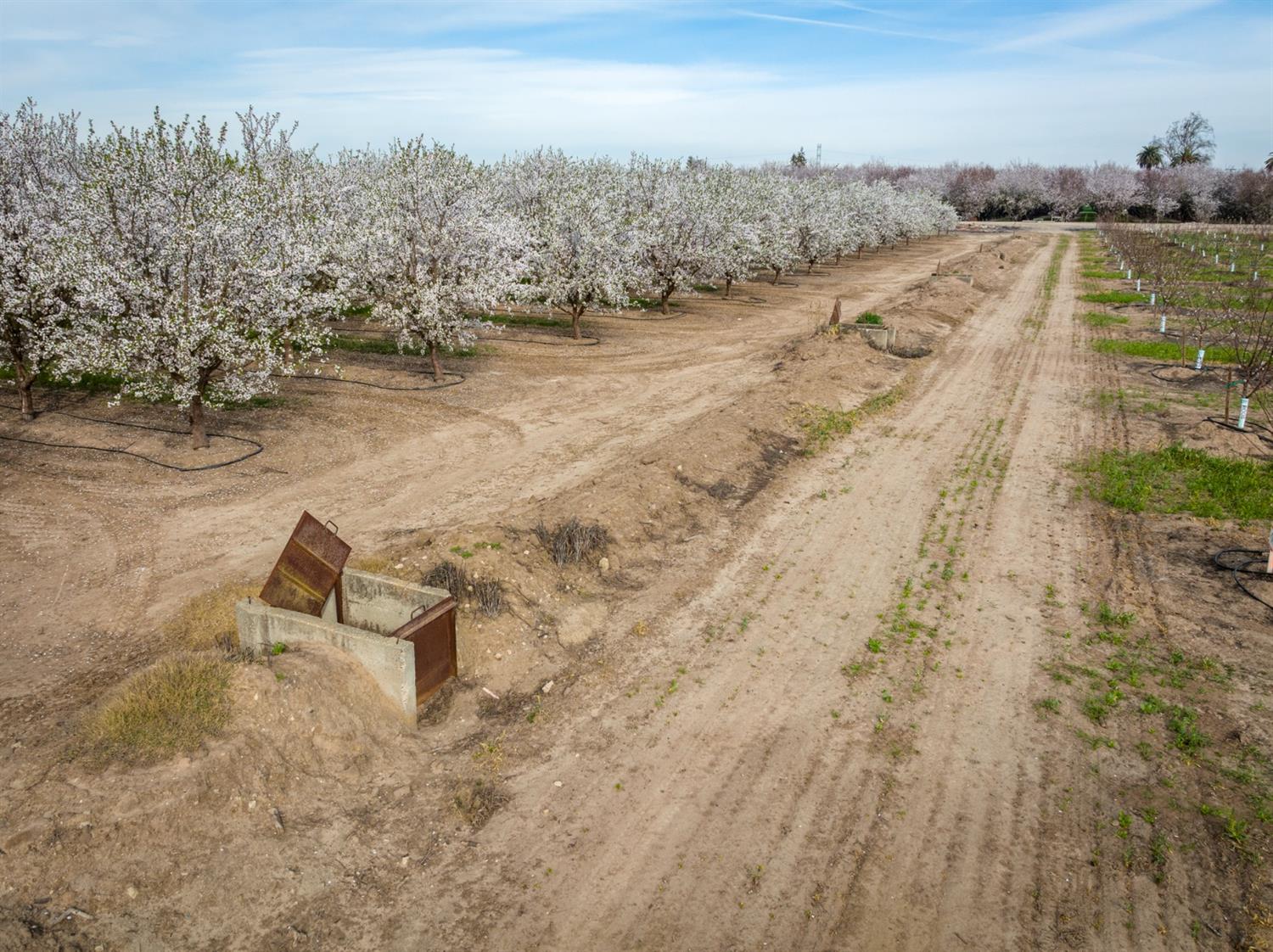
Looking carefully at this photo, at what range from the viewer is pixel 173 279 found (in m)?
15.1

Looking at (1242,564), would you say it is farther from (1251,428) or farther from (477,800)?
(477,800)

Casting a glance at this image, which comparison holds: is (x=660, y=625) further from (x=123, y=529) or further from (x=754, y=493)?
(x=123, y=529)

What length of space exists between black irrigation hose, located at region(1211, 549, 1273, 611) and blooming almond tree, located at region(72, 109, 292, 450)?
1586 cm

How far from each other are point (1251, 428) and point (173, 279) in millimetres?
22314

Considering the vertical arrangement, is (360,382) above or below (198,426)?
above

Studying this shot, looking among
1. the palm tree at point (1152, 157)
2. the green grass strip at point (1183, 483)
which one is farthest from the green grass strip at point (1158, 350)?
the palm tree at point (1152, 157)

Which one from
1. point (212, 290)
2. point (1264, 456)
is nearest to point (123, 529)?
point (212, 290)

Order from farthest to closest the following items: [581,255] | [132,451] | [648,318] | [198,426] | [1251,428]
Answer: [648,318] → [581,255] → [1251,428] → [198,426] → [132,451]

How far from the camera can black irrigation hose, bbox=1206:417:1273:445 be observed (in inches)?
695

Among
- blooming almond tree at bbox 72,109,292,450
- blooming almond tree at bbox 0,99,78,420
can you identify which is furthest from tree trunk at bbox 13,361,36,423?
blooming almond tree at bbox 72,109,292,450

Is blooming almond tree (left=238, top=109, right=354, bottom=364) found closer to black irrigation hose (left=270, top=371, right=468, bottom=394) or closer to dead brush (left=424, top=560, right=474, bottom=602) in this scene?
black irrigation hose (left=270, top=371, right=468, bottom=394)

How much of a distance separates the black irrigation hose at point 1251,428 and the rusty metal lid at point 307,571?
61.0 feet

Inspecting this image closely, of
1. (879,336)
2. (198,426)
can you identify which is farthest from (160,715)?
(879,336)

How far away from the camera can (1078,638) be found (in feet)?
32.7
